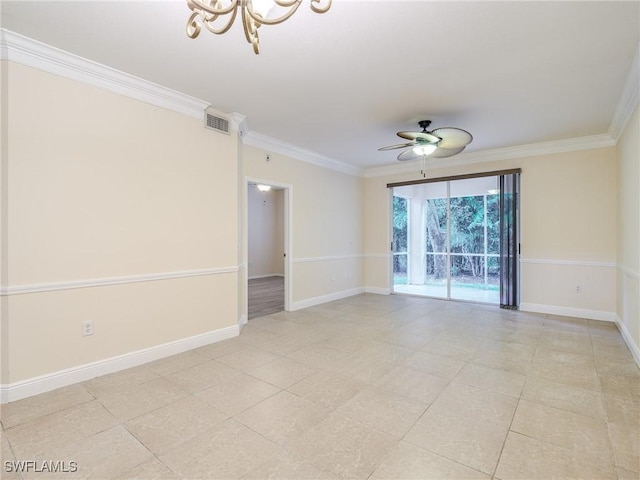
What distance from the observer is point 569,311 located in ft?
16.0

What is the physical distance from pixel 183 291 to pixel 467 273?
208 inches

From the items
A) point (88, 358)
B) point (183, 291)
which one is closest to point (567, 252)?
point (183, 291)

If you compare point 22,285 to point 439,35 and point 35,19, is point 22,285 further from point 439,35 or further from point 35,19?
point 439,35

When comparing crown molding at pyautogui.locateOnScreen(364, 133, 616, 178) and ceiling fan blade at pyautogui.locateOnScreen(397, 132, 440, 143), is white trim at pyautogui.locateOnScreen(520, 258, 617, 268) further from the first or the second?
ceiling fan blade at pyautogui.locateOnScreen(397, 132, 440, 143)

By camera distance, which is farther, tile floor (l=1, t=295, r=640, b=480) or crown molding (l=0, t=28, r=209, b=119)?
crown molding (l=0, t=28, r=209, b=119)

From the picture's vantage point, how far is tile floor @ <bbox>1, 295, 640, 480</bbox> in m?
1.72

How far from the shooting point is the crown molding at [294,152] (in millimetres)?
4598

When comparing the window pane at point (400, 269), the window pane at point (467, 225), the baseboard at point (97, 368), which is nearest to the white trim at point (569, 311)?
the window pane at point (467, 225)

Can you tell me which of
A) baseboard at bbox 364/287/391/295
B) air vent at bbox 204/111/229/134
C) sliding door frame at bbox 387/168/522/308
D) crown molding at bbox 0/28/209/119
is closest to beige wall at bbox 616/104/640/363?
sliding door frame at bbox 387/168/522/308

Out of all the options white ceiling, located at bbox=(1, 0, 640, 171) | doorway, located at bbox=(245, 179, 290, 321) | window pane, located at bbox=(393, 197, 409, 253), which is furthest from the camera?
doorway, located at bbox=(245, 179, 290, 321)

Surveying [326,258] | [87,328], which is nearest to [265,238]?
[326,258]

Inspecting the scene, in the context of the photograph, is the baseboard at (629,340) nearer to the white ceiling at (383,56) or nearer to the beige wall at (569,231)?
the beige wall at (569,231)

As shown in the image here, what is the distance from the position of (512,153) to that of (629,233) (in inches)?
87.4

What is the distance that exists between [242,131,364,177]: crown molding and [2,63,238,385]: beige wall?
0.85m
